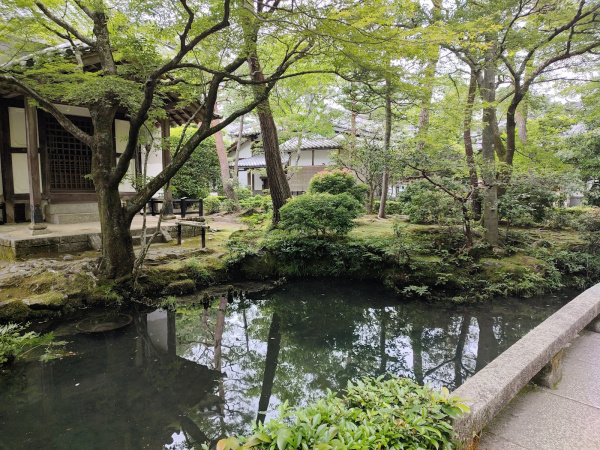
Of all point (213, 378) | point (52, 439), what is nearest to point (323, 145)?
point (213, 378)

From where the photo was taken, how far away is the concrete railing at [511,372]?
1832 millimetres

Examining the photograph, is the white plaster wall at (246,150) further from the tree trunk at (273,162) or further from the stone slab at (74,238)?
the stone slab at (74,238)

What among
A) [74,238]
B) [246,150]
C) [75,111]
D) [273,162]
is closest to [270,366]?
[74,238]

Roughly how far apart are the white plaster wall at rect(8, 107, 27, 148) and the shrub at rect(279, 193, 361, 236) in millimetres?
7309

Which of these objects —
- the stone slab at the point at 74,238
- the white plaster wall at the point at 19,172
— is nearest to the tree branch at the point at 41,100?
the stone slab at the point at 74,238

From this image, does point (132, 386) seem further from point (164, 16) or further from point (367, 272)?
point (367, 272)

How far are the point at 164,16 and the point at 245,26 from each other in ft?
4.02

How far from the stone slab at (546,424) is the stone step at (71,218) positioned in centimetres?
1052

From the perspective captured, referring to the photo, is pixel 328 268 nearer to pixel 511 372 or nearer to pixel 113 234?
pixel 113 234

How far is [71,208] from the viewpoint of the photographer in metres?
9.84

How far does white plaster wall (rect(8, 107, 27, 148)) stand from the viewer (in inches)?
358

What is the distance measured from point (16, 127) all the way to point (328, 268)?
9.01 meters

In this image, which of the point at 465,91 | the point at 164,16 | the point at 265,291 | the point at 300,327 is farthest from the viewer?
the point at 465,91

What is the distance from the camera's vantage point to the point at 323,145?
2036 centimetres
